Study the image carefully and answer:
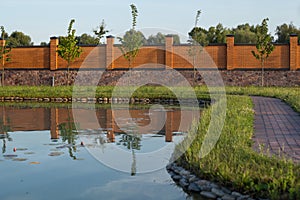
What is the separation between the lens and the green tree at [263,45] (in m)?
27.9

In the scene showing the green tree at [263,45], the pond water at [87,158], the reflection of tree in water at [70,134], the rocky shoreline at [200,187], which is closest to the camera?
the rocky shoreline at [200,187]

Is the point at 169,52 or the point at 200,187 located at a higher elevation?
the point at 169,52

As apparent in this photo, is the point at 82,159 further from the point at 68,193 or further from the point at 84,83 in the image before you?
the point at 84,83

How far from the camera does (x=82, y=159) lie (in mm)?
8227

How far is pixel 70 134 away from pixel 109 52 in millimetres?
20868

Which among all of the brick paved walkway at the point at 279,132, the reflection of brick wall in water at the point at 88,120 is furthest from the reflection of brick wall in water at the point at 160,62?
the brick paved walkway at the point at 279,132

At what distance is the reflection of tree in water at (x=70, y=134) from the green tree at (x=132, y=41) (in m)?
15.7

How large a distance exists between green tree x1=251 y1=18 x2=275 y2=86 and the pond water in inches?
606

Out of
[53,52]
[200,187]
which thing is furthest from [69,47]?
[200,187]

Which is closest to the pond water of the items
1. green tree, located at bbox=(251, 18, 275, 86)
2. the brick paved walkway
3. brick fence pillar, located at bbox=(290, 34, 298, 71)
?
the brick paved walkway

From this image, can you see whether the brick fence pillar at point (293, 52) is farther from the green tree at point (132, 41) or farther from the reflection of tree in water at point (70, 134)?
the reflection of tree in water at point (70, 134)

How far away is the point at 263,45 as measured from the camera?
91.8ft

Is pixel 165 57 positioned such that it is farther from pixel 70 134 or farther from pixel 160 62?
pixel 70 134

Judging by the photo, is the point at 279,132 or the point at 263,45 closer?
the point at 279,132
